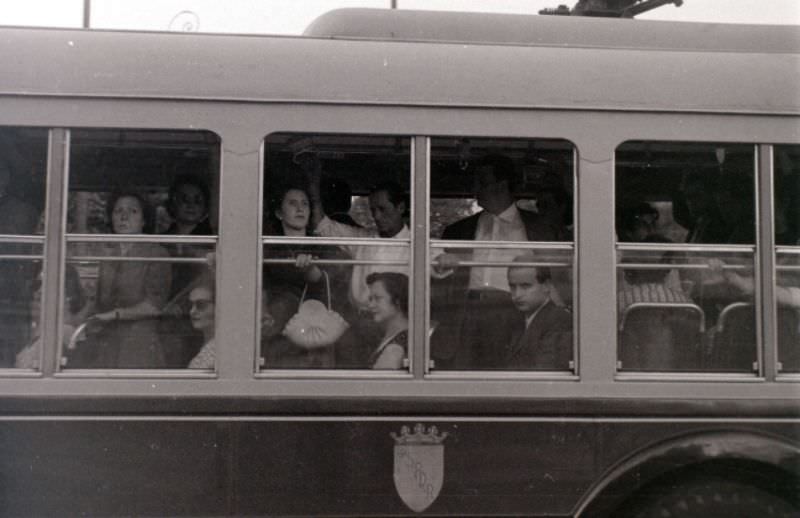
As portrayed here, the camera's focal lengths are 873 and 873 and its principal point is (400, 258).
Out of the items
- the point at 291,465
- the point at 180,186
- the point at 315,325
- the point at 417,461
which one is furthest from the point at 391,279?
the point at 180,186

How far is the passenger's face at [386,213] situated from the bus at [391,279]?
0.05ft

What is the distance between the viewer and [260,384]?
12.0 ft

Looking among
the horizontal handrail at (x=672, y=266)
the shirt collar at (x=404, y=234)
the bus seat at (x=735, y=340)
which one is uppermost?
the shirt collar at (x=404, y=234)

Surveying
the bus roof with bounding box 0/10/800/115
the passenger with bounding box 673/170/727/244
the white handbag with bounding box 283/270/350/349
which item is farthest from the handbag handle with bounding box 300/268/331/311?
the passenger with bounding box 673/170/727/244

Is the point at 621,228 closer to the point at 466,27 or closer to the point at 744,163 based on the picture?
the point at 744,163

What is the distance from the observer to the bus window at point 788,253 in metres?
3.84

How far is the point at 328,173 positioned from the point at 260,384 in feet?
3.18

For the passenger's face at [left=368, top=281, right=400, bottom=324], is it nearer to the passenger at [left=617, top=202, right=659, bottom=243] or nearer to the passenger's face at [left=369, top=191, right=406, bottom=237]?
the passenger's face at [left=369, top=191, right=406, bottom=237]

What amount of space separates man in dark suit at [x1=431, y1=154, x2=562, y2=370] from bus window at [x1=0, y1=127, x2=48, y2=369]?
1700mm

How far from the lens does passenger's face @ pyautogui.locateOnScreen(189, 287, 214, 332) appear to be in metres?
3.72

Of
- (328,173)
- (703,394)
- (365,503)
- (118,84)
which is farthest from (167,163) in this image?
(703,394)

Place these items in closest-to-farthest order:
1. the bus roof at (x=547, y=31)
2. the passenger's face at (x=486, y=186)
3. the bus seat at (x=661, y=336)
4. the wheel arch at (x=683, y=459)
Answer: the wheel arch at (x=683, y=459) < the bus seat at (x=661, y=336) < the passenger's face at (x=486, y=186) < the bus roof at (x=547, y=31)

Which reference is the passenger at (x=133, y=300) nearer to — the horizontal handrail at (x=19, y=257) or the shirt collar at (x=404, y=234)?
the horizontal handrail at (x=19, y=257)

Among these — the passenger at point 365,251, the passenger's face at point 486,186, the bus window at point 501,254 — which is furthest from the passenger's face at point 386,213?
the passenger's face at point 486,186
